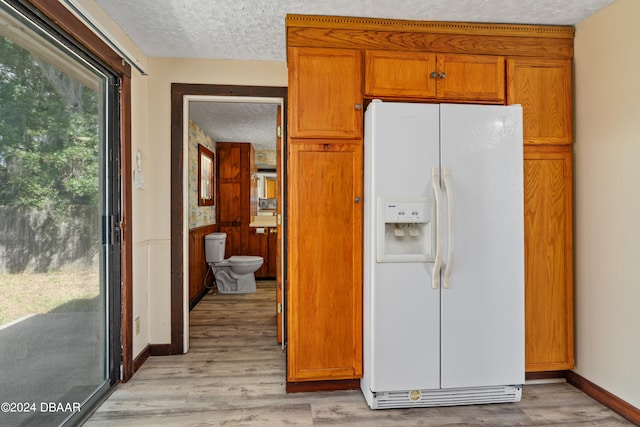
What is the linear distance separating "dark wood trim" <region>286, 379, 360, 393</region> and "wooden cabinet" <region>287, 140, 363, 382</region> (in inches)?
2.8

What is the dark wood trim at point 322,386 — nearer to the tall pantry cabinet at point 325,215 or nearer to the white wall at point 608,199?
the tall pantry cabinet at point 325,215

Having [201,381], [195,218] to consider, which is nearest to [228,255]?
[195,218]

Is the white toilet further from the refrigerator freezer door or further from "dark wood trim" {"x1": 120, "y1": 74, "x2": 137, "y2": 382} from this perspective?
the refrigerator freezer door

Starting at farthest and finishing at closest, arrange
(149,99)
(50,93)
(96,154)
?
(149,99) → (96,154) → (50,93)

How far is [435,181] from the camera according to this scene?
203 centimetres

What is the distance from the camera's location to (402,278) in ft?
6.79

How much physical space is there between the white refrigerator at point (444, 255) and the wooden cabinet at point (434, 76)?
0.20 metres

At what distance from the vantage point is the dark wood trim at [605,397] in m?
1.94

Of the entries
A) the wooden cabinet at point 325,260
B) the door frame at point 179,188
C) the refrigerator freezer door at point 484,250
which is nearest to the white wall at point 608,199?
the refrigerator freezer door at point 484,250

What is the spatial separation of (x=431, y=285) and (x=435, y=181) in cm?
61

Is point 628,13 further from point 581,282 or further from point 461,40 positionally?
point 581,282

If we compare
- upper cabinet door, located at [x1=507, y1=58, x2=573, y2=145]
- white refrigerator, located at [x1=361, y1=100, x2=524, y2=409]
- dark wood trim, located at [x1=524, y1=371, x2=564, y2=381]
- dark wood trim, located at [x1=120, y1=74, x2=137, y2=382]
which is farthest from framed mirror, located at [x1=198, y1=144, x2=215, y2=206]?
dark wood trim, located at [x1=524, y1=371, x2=564, y2=381]

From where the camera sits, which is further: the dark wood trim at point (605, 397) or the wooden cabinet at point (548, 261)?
the wooden cabinet at point (548, 261)

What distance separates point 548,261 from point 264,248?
13.6 feet
